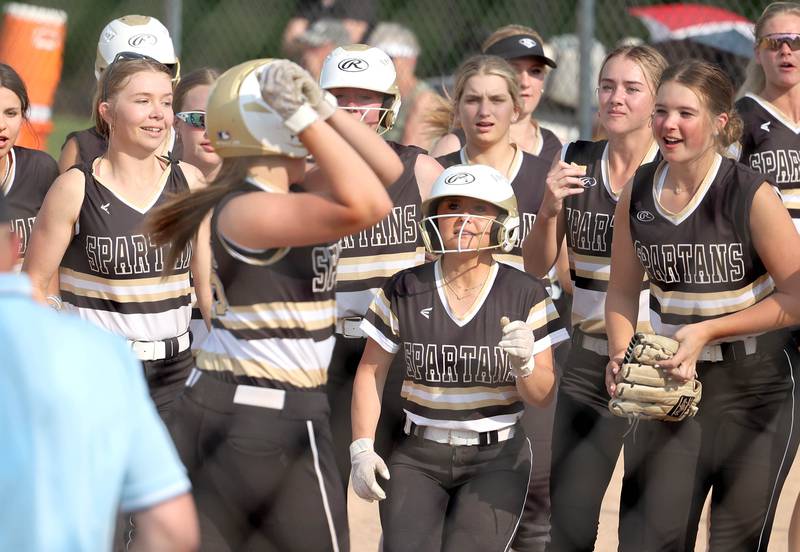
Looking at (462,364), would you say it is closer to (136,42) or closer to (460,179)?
(460,179)

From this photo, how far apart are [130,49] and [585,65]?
102 inches

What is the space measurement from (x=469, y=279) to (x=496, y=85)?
102 centimetres

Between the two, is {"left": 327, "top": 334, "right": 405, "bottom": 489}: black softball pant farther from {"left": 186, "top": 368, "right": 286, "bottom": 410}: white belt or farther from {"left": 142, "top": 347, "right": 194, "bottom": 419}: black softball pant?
{"left": 186, "top": 368, "right": 286, "bottom": 410}: white belt

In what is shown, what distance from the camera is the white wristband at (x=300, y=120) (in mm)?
2316

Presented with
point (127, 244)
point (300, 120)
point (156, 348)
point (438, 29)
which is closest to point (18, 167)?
point (127, 244)

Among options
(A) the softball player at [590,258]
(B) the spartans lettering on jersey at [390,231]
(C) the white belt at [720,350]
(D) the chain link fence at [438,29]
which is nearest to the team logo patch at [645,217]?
(A) the softball player at [590,258]

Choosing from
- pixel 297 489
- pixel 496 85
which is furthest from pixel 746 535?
pixel 496 85

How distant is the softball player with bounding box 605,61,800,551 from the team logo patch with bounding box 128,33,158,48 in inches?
81.8

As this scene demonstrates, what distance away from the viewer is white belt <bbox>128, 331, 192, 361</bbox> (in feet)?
11.8

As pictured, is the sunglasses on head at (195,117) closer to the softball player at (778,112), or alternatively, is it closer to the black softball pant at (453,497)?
the black softball pant at (453,497)

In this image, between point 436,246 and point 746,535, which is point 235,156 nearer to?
point 436,246

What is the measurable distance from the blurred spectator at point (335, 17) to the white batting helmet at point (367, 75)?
13.6 feet

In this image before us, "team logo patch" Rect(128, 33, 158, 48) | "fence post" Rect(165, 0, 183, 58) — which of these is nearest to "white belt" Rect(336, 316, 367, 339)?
"team logo patch" Rect(128, 33, 158, 48)

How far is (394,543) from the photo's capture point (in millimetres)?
3170
